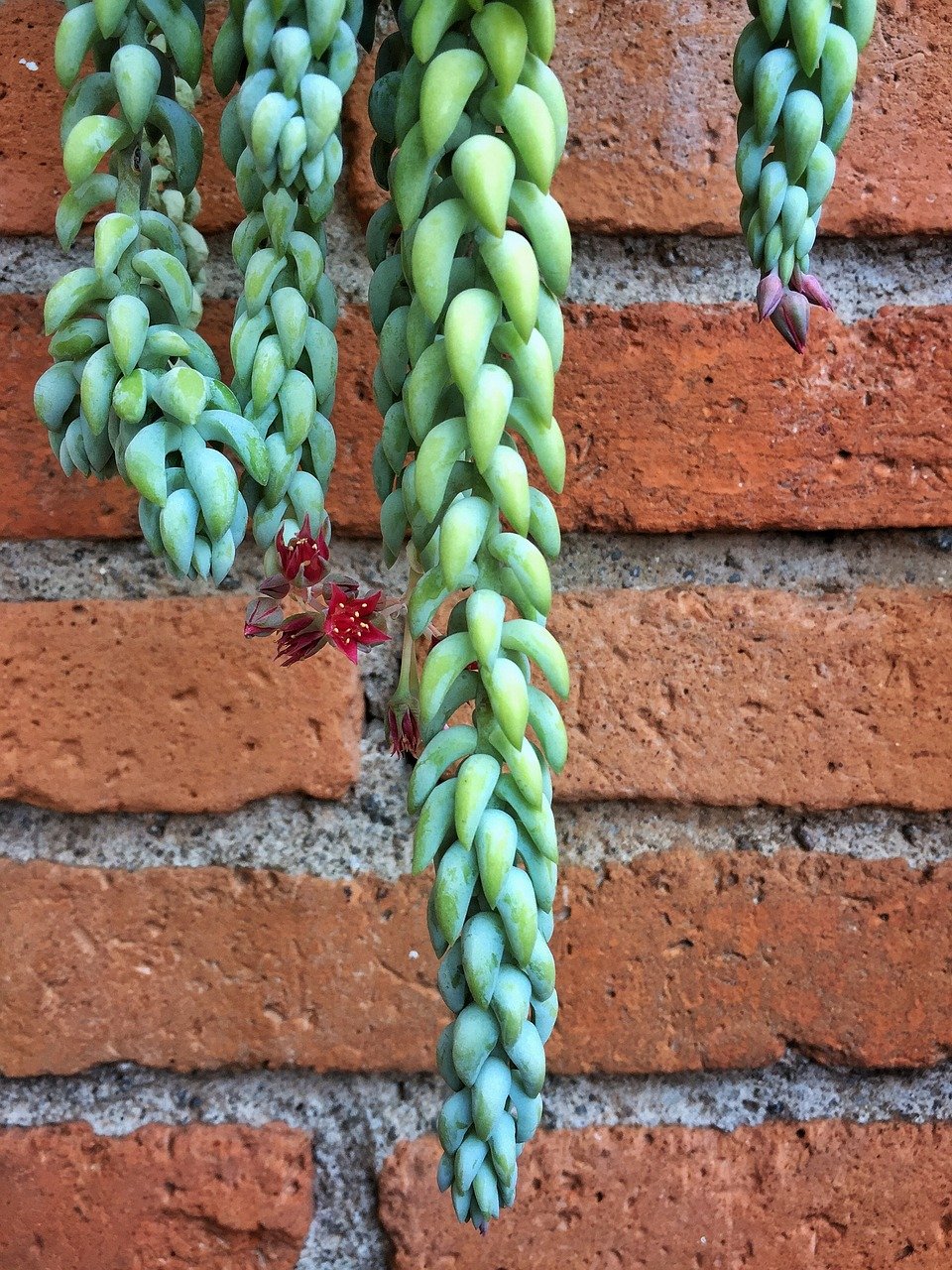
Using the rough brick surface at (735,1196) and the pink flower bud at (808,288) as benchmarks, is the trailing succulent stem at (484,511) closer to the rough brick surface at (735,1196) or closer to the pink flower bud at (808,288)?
the pink flower bud at (808,288)

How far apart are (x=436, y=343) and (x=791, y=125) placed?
0.33ft

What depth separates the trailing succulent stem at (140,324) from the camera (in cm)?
25

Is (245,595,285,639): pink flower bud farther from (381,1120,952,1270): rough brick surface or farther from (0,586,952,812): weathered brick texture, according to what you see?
(381,1120,952,1270): rough brick surface

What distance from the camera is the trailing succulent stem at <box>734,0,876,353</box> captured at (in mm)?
248

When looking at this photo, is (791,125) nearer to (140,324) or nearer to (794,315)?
(794,315)

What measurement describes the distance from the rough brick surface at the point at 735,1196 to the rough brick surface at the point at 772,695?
149 millimetres

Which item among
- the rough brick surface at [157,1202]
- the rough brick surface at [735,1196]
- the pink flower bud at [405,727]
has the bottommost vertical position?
the rough brick surface at [157,1202]

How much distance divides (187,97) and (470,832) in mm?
267

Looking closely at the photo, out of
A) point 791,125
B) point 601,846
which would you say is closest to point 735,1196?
point 601,846

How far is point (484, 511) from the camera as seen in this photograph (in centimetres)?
23

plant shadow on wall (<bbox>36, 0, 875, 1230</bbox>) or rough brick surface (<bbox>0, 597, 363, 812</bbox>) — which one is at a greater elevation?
plant shadow on wall (<bbox>36, 0, 875, 1230</bbox>)

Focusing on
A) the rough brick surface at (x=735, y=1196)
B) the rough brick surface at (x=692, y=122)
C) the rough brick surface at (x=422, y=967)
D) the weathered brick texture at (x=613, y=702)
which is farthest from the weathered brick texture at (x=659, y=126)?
the rough brick surface at (x=735, y=1196)

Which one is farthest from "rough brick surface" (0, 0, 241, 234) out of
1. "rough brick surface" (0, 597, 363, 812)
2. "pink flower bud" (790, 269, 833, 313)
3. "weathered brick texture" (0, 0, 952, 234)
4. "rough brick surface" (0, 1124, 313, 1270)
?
"rough brick surface" (0, 1124, 313, 1270)

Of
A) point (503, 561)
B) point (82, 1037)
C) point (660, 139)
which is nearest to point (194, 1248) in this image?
point (82, 1037)
